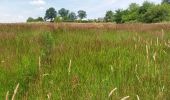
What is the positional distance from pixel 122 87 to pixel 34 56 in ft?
6.60

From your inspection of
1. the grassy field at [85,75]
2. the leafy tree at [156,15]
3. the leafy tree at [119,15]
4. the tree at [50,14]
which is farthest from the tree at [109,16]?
the grassy field at [85,75]

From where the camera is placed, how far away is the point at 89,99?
2.96m

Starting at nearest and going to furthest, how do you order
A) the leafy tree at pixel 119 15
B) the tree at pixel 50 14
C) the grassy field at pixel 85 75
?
the grassy field at pixel 85 75
the leafy tree at pixel 119 15
the tree at pixel 50 14

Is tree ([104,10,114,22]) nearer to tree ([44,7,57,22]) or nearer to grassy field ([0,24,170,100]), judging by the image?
tree ([44,7,57,22])

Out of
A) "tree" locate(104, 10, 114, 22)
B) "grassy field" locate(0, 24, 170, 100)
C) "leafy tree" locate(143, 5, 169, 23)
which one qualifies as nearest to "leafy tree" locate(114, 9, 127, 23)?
"tree" locate(104, 10, 114, 22)

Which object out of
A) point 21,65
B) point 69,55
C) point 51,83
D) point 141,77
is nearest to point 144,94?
point 141,77

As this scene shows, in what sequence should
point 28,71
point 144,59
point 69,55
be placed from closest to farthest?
point 28,71
point 144,59
point 69,55

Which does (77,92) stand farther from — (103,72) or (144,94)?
(103,72)

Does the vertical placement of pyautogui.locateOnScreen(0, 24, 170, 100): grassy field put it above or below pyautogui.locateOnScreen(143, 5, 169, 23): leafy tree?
above

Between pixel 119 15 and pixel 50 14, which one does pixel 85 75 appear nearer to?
pixel 119 15

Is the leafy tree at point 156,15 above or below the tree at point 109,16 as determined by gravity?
above

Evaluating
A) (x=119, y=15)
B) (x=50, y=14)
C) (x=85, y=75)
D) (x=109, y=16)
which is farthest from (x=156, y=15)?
(x=50, y=14)

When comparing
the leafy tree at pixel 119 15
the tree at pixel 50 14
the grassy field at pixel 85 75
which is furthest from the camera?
the tree at pixel 50 14

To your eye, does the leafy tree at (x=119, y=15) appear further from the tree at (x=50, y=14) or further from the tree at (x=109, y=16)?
the tree at (x=50, y=14)
